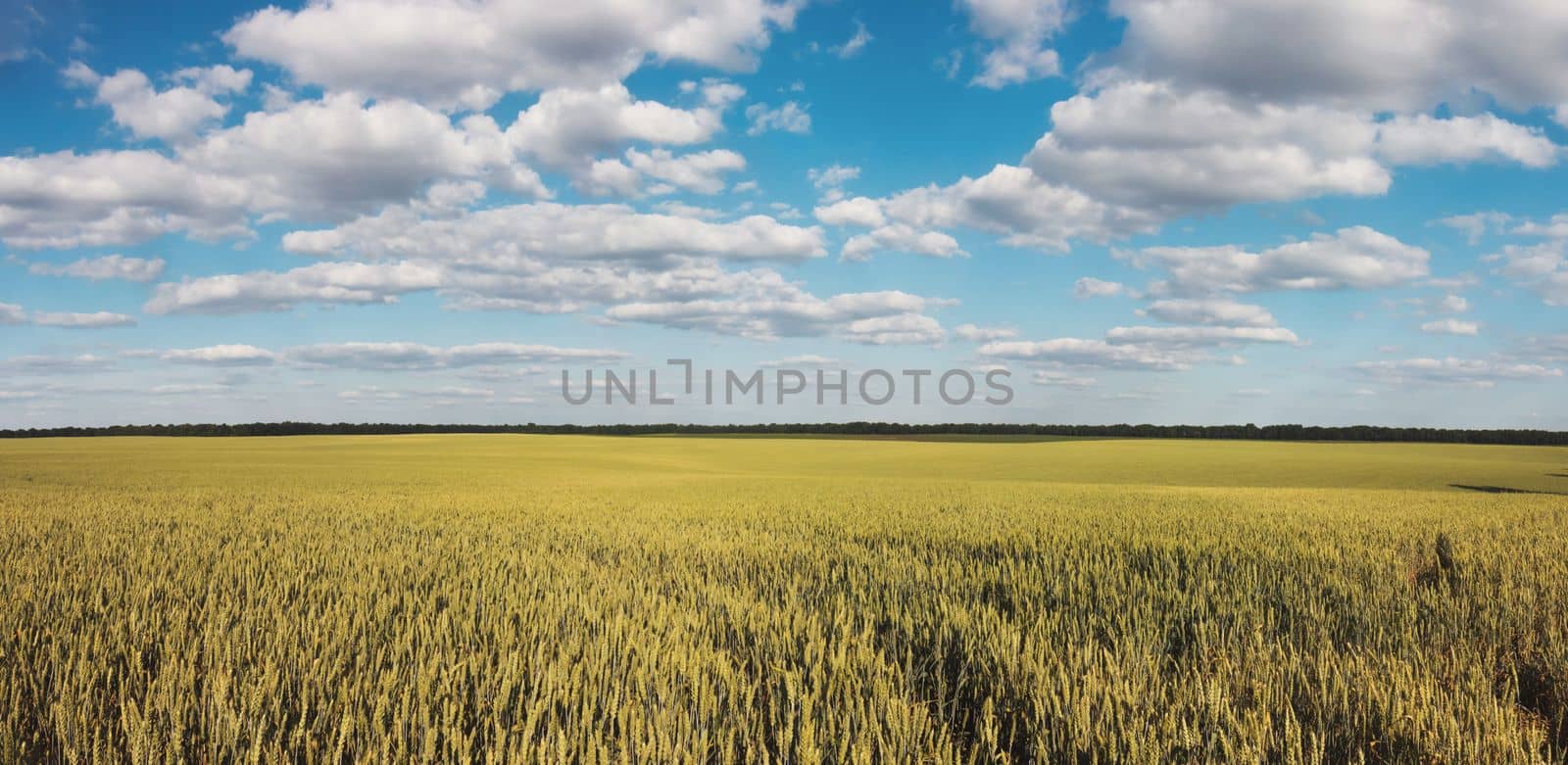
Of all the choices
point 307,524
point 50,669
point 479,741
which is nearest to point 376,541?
point 307,524

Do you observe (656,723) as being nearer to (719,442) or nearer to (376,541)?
(376,541)

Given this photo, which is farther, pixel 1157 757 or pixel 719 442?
pixel 719 442

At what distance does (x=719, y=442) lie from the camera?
70.1 meters

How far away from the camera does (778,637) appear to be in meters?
5.26

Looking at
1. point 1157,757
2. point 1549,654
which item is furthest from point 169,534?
point 1549,654

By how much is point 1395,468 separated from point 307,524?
166 ft

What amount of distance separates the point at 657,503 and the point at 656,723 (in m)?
13.7

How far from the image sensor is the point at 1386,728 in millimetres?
3889

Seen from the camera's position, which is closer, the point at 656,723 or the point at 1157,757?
the point at 1157,757

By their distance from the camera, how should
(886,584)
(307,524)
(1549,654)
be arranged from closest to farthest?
(1549,654), (886,584), (307,524)

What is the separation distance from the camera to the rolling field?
11.8 ft

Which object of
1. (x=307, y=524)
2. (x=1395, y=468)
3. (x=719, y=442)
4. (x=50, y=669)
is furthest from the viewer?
(x=719, y=442)

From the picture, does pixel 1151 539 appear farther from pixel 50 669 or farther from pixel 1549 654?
pixel 50 669

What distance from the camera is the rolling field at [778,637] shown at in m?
3.61
